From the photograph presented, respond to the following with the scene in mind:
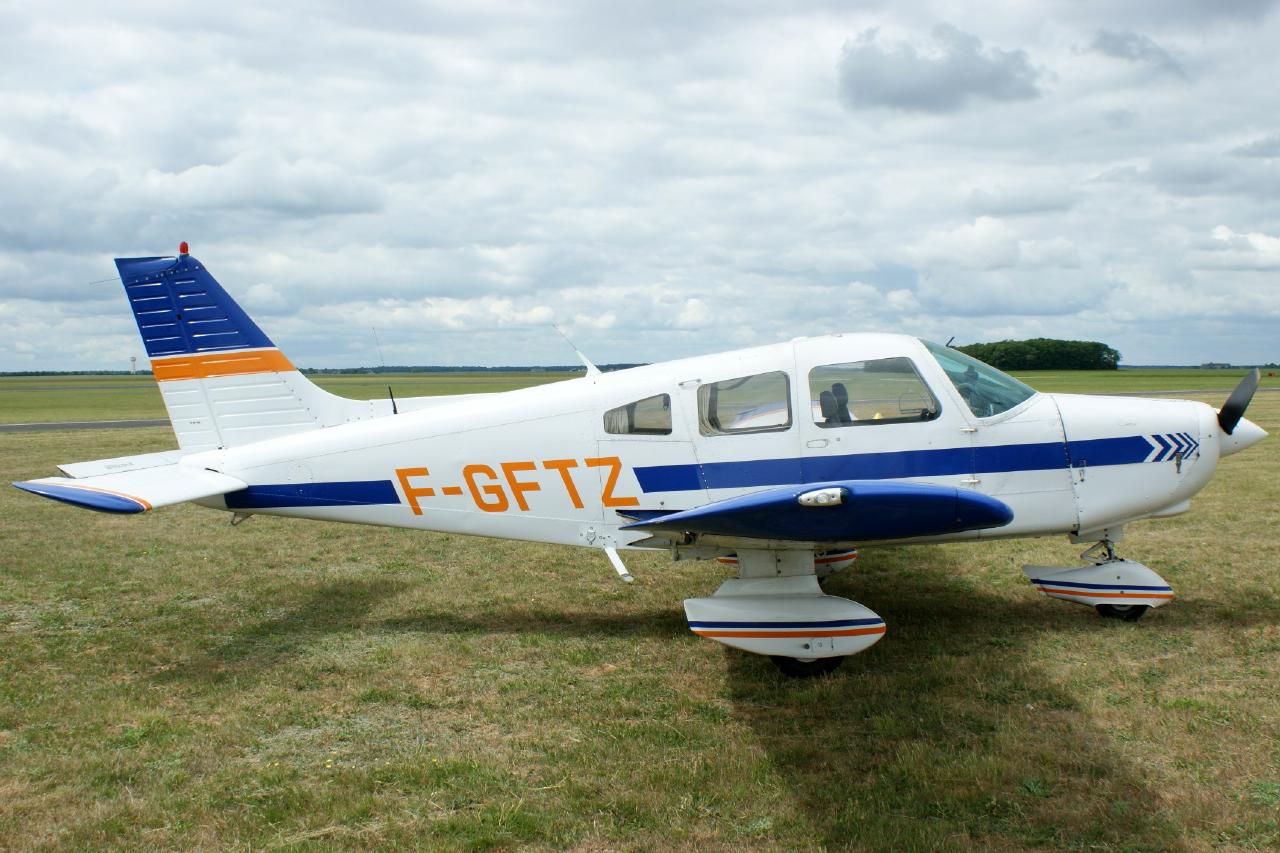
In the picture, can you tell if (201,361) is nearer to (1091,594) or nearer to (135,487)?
(135,487)

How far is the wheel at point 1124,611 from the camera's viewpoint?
21.0 ft

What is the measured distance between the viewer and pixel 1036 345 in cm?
8456

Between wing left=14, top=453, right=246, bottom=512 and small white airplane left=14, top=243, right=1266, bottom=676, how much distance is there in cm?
2

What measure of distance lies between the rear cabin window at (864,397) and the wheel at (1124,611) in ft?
6.88

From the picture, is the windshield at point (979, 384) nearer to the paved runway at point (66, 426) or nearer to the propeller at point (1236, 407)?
the propeller at point (1236, 407)

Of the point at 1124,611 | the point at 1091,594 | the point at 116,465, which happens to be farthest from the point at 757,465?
Answer: the point at 116,465

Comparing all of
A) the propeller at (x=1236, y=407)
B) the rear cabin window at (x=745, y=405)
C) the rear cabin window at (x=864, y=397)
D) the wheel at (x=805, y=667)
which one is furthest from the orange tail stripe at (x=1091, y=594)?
the rear cabin window at (x=745, y=405)

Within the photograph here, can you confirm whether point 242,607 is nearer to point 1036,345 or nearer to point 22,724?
point 22,724

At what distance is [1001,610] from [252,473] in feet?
19.6

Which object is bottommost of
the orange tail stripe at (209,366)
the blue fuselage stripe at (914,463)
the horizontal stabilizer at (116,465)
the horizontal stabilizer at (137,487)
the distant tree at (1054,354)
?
the distant tree at (1054,354)

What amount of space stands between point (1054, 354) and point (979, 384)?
3395 inches

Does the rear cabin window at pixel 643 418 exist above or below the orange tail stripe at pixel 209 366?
below

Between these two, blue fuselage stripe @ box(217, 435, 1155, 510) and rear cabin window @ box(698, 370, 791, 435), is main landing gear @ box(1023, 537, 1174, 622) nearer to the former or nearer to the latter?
blue fuselage stripe @ box(217, 435, 1155, 510)

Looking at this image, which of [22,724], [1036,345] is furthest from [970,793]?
[1036,345]
